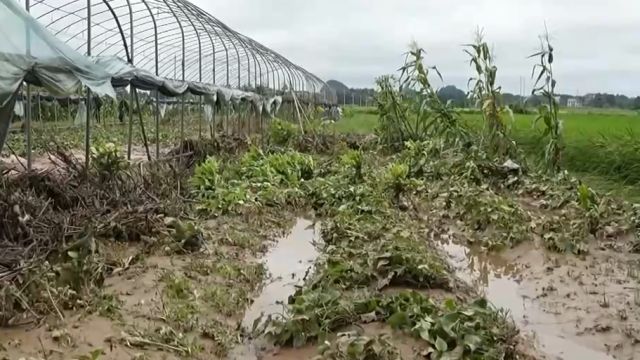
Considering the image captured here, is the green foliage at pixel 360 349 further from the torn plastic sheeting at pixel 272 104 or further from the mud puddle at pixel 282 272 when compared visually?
the torn plastic sheeting at pixel 272 104

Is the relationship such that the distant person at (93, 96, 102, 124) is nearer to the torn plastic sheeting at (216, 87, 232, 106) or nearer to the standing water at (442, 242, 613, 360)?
the torn plastic sheeting at (216, 87, 232, 106)

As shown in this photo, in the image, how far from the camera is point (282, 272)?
586cm

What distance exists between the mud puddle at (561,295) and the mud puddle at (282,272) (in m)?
1.46

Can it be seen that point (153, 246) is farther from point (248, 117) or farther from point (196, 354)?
point (248, 117)

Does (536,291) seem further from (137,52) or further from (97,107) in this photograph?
(97,107)

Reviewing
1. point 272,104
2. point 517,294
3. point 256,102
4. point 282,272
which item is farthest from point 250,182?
point 272,104

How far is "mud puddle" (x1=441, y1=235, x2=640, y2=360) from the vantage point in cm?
425

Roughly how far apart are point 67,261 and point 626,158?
771cm

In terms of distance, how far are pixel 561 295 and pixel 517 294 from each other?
35 cm

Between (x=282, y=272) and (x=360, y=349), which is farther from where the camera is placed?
(x=282, y=272)

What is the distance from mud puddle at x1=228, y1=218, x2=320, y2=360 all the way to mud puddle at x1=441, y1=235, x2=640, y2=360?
57.3 inches

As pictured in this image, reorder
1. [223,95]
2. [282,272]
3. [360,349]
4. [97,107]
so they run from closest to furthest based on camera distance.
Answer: [360,349]
[282,272]
[223,95]
[97,107]

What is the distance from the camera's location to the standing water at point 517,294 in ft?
13.8

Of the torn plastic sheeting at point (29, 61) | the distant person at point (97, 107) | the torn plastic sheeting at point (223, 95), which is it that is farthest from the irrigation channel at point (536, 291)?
the distant person at point (97, 107)
